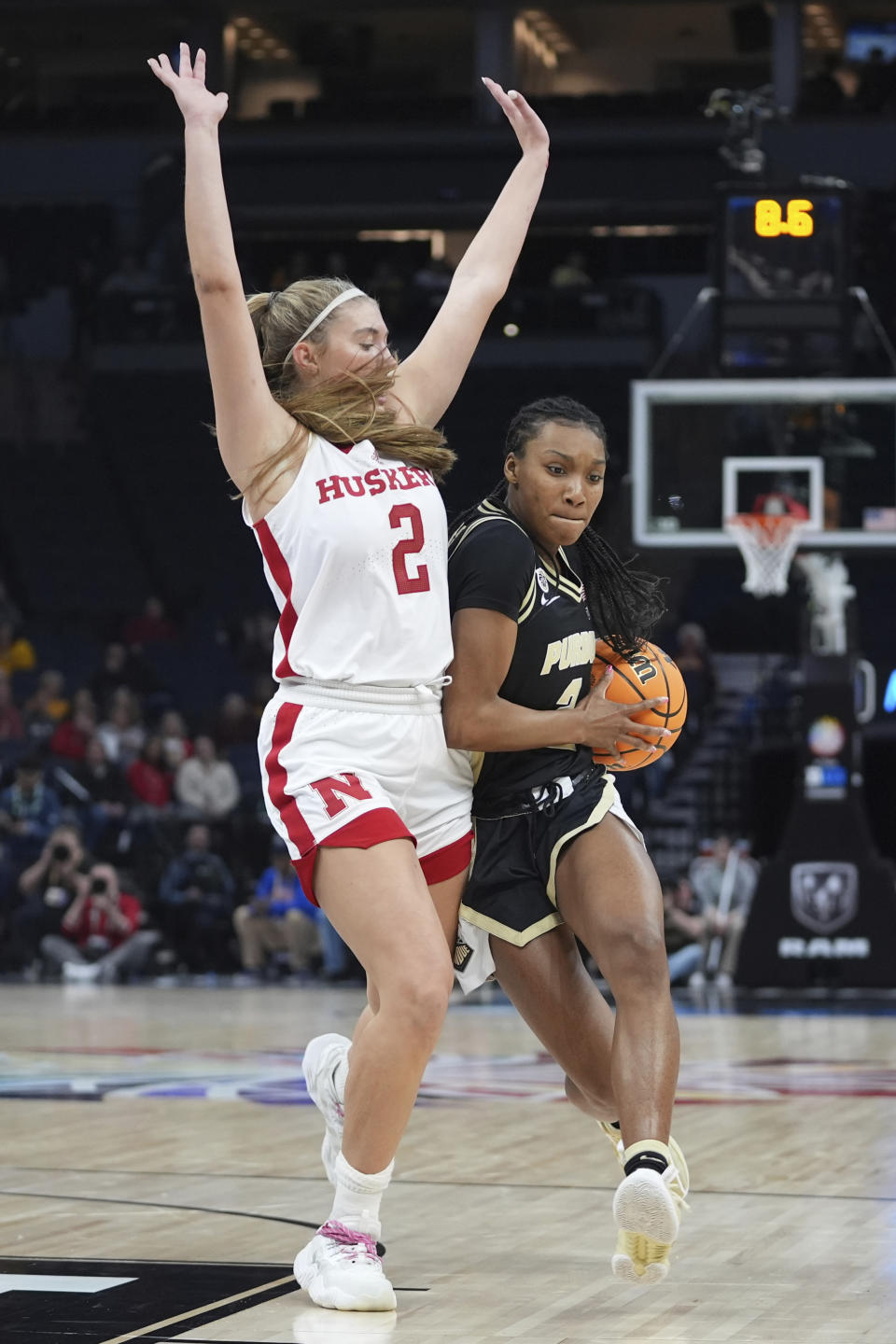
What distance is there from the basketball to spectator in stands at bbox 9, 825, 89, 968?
12.4 m

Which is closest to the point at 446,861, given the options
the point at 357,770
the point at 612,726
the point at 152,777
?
the point at 357,770

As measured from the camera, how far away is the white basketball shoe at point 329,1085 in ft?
14.7

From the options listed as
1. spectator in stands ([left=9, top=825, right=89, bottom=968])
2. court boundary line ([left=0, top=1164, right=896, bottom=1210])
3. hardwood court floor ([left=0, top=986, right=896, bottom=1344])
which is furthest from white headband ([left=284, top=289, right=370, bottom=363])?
spectator in stands ([left=9, top=825, right=89, bottom=968])

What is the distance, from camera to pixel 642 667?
454cm

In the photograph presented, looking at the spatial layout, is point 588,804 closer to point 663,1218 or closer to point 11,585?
point 663,1218

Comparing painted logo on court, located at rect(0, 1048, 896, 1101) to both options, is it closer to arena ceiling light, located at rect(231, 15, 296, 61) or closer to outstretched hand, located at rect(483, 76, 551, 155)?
outstretched hand, located at rect(483, 76, 551, 155)

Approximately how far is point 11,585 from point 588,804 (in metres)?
20.2

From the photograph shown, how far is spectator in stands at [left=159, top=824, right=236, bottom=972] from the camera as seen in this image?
16578mm

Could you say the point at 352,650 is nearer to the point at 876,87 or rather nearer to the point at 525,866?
the point at 525,866

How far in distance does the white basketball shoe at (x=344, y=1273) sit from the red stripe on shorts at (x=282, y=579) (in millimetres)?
1160

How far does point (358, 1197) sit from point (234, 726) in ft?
51.6

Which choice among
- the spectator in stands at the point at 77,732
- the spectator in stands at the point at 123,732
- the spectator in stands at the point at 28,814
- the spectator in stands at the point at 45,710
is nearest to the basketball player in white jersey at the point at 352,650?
the spectator in stands at the point at 28,814

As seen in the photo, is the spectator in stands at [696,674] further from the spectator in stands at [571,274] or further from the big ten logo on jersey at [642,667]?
the big ten logo on jersey at [642,667]

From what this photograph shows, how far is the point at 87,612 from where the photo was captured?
939 inches
